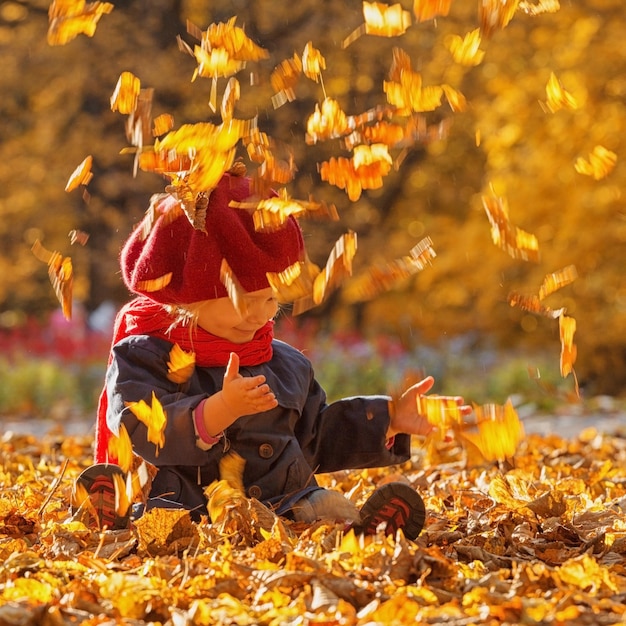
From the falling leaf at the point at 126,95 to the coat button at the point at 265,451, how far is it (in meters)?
1.01

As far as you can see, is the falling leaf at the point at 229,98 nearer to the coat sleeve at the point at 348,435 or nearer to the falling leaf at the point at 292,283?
the falling leaf at the point at 292,283

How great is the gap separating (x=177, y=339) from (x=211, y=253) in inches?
10.5

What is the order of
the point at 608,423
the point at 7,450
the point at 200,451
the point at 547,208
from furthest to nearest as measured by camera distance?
the point at 547,208
the point at 608,423
the point at 7,450
the point at 200,451

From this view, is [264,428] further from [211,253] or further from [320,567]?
[320,567]

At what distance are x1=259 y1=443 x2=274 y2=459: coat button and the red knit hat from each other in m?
0.43

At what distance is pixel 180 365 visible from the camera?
10.1 feet

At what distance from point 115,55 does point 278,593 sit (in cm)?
1113

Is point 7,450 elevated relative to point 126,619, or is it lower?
elevated

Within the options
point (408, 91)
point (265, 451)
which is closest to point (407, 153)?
point (408, 91)

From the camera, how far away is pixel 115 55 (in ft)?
41.2

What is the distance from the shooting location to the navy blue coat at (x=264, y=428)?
9.69 ft

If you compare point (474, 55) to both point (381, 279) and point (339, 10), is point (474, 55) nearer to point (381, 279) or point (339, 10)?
point (381, 279)

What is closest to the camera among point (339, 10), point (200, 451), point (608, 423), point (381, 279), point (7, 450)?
point (200, 451)

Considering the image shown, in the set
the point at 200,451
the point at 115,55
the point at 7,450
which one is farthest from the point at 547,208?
the point at 200,451
